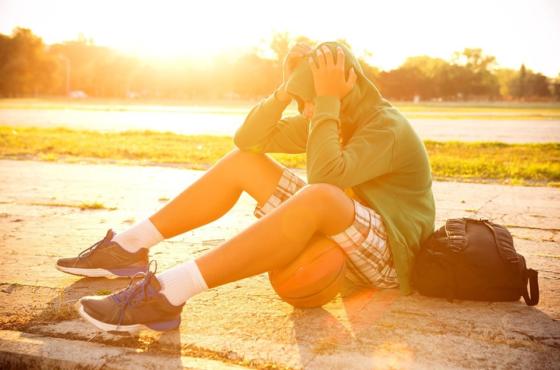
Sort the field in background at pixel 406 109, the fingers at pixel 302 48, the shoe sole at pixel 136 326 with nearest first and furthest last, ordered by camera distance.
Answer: the shoe sole at pixel 136 326 → the fingers at pixel 302 48 → the field in background at pixel 406 109

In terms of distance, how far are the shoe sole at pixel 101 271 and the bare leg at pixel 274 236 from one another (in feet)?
2.97

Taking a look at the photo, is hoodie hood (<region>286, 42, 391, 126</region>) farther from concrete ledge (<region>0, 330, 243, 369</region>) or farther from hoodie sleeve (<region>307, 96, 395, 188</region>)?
concrete ledge (<region>0, 330, 243, 369</region>)

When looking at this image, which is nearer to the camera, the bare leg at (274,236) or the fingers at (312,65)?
the bare leg at (274,236)

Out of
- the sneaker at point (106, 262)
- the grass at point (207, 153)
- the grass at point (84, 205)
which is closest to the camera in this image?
the sneaker at point (106, 262)

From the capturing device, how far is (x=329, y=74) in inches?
113

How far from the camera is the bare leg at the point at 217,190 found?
331cm

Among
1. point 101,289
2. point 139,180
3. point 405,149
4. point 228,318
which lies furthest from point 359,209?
point 139,180

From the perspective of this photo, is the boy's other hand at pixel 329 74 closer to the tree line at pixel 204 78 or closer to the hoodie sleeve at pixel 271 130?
the hoodie sleeve at pixel 271 130

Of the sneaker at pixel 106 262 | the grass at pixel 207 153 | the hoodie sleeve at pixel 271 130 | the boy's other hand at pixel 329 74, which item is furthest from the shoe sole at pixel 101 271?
the grass at pixel 207 153

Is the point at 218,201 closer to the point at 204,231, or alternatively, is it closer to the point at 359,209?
the point at 359,209

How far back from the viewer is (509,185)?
745 cm

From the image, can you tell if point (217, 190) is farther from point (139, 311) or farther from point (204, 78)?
point (204, 78)

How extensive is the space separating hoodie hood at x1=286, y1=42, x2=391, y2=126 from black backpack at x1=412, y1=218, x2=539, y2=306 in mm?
728

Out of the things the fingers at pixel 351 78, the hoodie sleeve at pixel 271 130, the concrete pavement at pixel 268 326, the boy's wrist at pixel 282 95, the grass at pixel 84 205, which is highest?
the fingers at pixel 351 78
